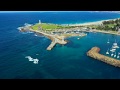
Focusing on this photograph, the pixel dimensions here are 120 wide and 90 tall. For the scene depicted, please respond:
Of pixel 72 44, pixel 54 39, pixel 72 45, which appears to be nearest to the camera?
pixel 72 45

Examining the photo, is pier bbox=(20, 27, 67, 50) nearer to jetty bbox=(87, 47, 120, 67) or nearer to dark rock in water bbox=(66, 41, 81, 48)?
dark rock in water bbox=(66, 41, 81, 48)

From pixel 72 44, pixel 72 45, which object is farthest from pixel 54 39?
pixel 72 45

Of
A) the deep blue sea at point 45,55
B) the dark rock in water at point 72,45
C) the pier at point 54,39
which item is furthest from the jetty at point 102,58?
the pier at point 54,39

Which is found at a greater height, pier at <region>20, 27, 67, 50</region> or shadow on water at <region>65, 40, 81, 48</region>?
pier at <region>20, 27, 67, 50</region>

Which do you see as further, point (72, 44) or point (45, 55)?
point (72, 44)

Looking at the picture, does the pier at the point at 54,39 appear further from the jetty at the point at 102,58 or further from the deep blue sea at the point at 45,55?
the jetty at the point at 102,58

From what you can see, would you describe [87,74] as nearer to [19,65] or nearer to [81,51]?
[19,65]

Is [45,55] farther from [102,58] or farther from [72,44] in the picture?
[72,44]

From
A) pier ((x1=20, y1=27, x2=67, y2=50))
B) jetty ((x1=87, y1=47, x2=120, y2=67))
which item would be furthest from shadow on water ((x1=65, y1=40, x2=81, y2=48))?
jetty ((x1=87, y1=47, x2=120, y2=67))
